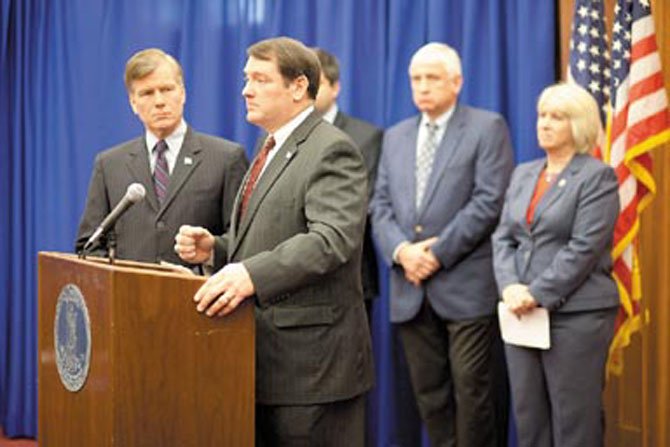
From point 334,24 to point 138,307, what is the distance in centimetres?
316

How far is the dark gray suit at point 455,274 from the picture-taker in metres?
4.34

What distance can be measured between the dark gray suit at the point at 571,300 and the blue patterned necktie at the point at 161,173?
1.41 meters

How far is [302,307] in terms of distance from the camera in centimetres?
267

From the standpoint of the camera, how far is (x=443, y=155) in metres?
4.41

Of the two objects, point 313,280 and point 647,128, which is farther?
point 647,128

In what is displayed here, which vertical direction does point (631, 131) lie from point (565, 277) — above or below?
above

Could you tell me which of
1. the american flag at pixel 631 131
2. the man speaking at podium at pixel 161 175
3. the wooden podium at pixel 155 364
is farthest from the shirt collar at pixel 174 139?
the american flag at pixel 631 131

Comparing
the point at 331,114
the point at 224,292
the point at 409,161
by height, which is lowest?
the point at 224,292

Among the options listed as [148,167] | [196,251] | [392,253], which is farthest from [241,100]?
[196,251]

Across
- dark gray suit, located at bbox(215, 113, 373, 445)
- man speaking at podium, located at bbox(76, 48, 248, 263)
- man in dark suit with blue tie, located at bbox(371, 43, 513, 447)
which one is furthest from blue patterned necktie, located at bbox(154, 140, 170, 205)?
man in dark suit with blue tie, located at bbox(371, 43, 513, 447)

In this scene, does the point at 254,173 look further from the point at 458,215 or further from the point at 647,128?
the point at 647,128

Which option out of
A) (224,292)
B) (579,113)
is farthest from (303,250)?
(579,113)

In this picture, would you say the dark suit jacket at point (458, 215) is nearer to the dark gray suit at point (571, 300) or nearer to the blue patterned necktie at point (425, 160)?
the blue patterned necktie at point (425, 160)

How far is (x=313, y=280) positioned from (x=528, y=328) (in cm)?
155
